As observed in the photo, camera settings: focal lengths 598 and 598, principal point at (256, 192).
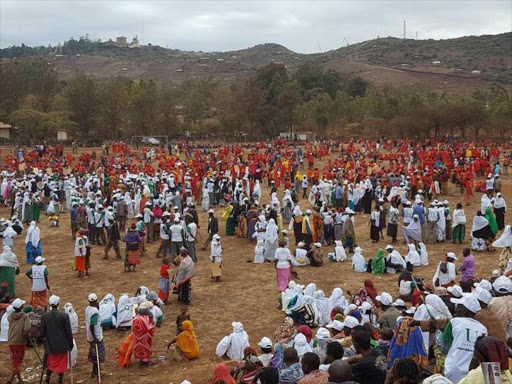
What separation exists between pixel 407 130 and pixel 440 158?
19134 millimetres

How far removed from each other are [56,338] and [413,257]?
8.71m

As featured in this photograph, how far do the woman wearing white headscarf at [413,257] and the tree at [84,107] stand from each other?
38779mm

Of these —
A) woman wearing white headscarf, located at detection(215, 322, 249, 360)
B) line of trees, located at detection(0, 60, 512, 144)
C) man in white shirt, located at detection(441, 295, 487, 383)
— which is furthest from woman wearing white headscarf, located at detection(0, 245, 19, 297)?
line of trees, located at detection(0, 60, 512, 144)

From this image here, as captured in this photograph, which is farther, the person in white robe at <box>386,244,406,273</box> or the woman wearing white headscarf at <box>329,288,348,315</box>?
the person in white robe at <box>386,244,406,273</box>

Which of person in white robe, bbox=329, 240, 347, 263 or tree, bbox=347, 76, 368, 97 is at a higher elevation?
tree, bbox=347, 76, 368, 97

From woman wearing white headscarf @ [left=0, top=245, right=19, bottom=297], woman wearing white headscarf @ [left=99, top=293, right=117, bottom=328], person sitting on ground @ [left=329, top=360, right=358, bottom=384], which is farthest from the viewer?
woman wearing white headscarf @ [left=0, top=245, right=19, bottom=297]

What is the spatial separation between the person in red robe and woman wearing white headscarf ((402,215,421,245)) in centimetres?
860

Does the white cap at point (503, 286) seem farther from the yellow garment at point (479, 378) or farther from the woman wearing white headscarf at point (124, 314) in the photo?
the woman wearing white headscarf at point (124, 314)

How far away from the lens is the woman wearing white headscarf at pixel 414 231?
1534 cm

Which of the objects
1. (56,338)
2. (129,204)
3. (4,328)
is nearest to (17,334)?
(56,338)

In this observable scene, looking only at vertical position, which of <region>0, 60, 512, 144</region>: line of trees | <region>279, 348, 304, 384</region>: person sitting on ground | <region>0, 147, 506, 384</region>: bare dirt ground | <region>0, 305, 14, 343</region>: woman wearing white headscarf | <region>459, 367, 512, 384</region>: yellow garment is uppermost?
<region>0, 60, 512, 144</region>: line of trees

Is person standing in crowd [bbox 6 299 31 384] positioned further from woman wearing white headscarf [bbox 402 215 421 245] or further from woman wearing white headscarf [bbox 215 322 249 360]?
woman wearing white headscarf [bbox 402 215 421 245]

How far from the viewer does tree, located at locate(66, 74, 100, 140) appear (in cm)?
4797

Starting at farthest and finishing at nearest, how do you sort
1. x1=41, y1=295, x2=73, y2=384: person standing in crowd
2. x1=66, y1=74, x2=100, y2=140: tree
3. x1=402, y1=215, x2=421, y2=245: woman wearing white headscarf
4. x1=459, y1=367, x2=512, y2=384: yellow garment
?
x1=66, y1=74, x2=100, y2=140: tree
x1=402, y1=215, x2=421, y2=245: woman wearing white headscarf
x1=41, y1=295, x2=73, y2=384: person standing in crowd
x1=459, y1=367, x2=512, y2=384: yellow garment
